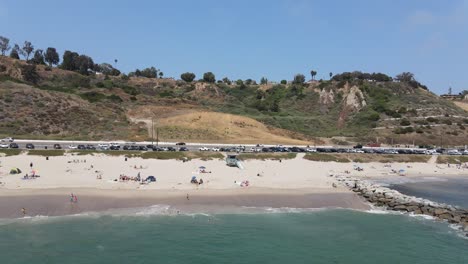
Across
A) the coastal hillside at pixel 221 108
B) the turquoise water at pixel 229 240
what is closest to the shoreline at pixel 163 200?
the turquoise water at pixel 229 240

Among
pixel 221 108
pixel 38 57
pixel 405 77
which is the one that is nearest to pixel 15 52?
pixel 38 57

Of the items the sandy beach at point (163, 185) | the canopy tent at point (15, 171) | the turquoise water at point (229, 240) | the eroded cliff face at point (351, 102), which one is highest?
the eroded cliff face at point (351, 102)

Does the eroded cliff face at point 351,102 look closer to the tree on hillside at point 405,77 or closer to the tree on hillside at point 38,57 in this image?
the tree on hillside at point 405,77

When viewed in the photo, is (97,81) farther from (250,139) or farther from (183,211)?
(183,211)

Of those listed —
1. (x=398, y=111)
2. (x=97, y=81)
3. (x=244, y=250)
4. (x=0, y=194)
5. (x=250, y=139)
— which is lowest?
(x=244, y=250)

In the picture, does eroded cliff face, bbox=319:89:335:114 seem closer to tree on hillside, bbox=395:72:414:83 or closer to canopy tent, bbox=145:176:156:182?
tree on hillside, bbox=395:72:414:83

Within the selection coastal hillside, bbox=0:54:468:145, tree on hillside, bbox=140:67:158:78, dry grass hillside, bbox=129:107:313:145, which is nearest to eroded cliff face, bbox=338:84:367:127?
coastal hillside, bbox=0:54:468:145

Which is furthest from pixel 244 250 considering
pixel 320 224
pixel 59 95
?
pixel 59 95
